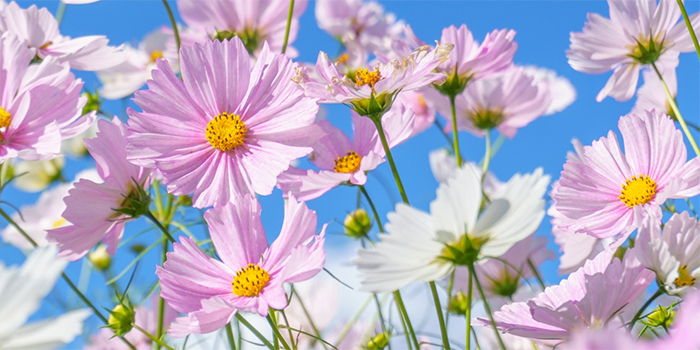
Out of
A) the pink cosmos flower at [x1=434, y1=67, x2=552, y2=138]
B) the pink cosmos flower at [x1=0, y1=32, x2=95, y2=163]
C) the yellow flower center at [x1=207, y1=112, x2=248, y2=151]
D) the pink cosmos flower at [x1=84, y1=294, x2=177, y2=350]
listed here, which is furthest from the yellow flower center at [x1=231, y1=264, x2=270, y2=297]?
the pink cosmos flower at [x1=434, y1=67, x2=552, y2=138]

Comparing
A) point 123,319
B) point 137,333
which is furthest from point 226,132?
point 137,333

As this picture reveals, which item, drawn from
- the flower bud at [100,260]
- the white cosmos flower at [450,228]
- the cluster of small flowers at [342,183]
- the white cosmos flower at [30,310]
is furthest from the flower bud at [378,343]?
the flower bud at [100,260]

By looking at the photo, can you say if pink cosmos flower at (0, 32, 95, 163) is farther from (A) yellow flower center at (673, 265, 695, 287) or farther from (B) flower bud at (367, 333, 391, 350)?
(A) yellow flower center at (673, 265, 695, 287)

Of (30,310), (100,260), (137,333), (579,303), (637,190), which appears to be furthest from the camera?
(100,260)

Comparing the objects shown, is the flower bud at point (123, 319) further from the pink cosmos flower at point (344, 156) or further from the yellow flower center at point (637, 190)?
the yellow flower center at point (637, 190)

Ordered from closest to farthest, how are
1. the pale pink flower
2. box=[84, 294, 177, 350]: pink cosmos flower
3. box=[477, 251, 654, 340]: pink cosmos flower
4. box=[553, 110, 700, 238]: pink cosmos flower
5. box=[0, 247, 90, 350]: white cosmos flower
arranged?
box=[0, 247, 90, 350]: white cosmos flower < box=[477, 251, 654, 340]: pink cosmos flower < box=[553, 110, 700, 238]: pink cosmos flower < box=[84, 294, 177, 350]: pink cosmos flower < the pale pink flower

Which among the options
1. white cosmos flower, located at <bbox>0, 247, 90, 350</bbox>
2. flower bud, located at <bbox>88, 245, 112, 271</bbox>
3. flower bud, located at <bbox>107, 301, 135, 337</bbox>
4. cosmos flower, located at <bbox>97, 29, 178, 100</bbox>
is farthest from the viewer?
flower bud, located at <bbox>88, 245, 112, 271</bbox>

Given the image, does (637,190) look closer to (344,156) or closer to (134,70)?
(344,156)
